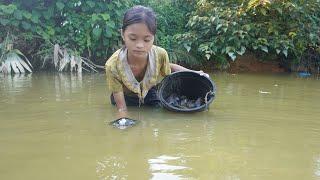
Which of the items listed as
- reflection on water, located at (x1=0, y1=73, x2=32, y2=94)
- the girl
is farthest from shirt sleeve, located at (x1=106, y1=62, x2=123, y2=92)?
reflection on water, located at (x1=0, y1=73, x2=32, y2=94)

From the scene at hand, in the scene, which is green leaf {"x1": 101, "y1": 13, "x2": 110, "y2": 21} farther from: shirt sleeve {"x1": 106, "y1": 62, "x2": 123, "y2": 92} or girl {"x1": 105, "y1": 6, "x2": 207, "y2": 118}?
shirt sleeve {"x1": 106, "y1": 62, "x2": 123, "y2": 92}

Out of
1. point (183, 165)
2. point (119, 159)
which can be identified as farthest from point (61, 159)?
point (183, 165)

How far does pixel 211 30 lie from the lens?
296 inches

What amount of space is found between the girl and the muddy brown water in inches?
8.1

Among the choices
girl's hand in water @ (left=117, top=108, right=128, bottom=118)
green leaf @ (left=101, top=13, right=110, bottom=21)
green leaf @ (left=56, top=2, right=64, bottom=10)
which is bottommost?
girl's hand in water @ (left=117, top=108, right=128, bottom=118)

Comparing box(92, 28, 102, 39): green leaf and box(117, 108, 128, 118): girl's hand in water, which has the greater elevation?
box(92, 28, 102, 39): green leaf

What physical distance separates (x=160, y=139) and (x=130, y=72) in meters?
1.06

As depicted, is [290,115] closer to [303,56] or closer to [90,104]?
[90,104]

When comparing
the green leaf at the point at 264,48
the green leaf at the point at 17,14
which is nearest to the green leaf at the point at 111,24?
the green leaf at the point at 17,14

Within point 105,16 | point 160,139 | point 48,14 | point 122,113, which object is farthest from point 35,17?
Answer: point 160,139

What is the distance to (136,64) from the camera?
12.5 feet

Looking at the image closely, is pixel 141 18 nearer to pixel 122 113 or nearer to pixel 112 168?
pixel 122 113

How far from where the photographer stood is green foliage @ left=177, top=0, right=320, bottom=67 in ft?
23.5

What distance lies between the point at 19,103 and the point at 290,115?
Result: 2391 millimetres
